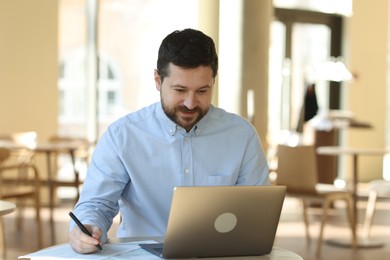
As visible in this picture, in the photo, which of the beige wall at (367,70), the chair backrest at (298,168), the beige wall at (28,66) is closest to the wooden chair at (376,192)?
Result: the chair backrest at (298,168)

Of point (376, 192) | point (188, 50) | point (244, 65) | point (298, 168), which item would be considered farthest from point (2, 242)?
point (188, 50)

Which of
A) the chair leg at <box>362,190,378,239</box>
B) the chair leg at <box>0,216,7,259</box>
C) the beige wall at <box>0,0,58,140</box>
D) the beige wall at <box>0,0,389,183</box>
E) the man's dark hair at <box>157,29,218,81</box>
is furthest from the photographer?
the beige wall at <box>0,0,58,140</box>

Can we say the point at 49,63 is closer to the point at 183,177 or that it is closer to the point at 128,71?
the point at 128,71

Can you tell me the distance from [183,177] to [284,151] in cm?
445

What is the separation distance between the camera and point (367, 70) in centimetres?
1337

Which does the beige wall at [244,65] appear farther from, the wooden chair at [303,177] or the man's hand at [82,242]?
the man's hand at [82,242]

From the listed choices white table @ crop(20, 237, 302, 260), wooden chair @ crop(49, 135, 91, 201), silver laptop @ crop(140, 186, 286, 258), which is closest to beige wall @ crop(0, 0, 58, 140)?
wooden chair @ crop(49, 135, 91, 201)

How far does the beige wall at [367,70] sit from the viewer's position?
13242mm

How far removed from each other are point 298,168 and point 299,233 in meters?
1.42

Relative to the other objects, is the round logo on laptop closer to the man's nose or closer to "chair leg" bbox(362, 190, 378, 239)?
the man's nose

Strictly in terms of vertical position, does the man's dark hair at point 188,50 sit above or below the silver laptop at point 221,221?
above

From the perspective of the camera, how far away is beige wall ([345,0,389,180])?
1324 centimetres

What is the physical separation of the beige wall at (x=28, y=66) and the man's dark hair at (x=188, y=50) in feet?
24.3

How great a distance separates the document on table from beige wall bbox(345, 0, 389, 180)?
441 inches
